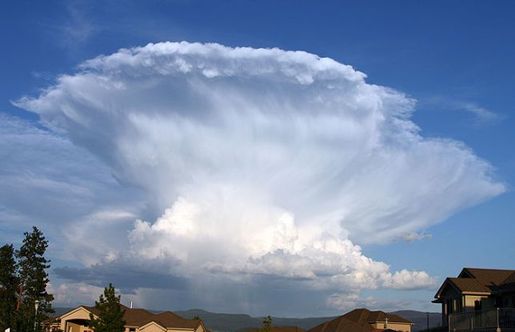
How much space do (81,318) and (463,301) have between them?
5946 cm

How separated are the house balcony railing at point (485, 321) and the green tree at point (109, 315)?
32875mm

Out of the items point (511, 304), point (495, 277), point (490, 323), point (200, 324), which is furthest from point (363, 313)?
point (490, 323)

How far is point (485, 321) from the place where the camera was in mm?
45281

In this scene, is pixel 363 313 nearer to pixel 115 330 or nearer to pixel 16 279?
pixel 115 330

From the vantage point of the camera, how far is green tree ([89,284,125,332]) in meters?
66.6

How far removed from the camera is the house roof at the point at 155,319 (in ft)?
341

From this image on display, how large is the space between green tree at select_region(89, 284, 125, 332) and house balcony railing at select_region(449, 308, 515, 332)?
32.9 metres

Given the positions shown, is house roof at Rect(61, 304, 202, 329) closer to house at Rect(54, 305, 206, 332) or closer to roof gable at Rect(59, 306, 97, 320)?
house at Rect(54, 305, 206, 332)

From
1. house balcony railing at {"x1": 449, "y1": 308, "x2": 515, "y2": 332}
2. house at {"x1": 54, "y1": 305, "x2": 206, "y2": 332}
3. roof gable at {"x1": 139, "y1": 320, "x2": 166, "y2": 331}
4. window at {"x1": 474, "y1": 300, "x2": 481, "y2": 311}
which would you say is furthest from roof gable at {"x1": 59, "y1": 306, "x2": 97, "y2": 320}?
house balcony railing at {"x1": 449, "y1": 308, "x2": 515, "y2": 332}

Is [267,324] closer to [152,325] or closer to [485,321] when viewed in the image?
[152,325]

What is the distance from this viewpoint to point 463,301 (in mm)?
60156

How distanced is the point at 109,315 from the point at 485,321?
3669cm

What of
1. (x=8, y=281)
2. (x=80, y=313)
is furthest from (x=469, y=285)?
(x=80, y=313)

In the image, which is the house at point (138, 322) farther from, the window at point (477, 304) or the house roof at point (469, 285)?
the window at point (477, 304)
